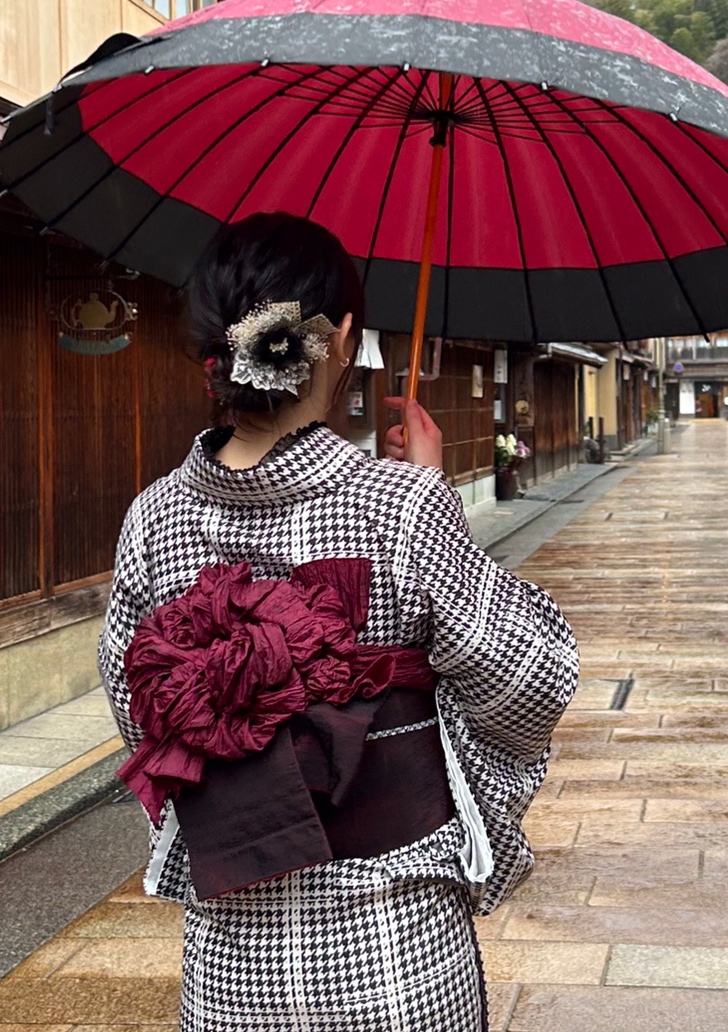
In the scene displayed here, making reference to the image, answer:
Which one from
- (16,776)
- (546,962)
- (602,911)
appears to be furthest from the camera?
(16,776)

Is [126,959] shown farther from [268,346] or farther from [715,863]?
[268,346]

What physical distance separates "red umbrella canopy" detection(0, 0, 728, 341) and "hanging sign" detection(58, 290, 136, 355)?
5243 millimetres

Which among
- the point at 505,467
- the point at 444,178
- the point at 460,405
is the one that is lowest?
the point at 505,467

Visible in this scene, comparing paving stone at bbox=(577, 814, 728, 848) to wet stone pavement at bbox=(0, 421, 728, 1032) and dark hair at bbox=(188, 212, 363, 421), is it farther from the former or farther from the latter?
dark hair at bbox=(188, 212, 363, 421)

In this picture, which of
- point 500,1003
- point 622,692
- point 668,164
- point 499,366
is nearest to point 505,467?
point 499,366

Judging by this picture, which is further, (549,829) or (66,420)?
(66,420)

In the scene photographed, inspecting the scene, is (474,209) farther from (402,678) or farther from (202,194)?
(402,678)

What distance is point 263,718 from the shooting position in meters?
1.84

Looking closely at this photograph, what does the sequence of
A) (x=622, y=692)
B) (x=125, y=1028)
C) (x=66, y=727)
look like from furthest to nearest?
1. (x=622, y=692)
2. (x=66, y=727)
3. (x=125, y=1028)

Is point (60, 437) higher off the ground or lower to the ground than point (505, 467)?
higher

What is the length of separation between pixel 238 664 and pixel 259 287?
557 mm

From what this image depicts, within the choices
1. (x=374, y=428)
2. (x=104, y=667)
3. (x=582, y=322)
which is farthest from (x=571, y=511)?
(x=104, y=667)

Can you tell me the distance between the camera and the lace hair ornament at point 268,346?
6.39 feet

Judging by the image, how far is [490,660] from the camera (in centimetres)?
194
